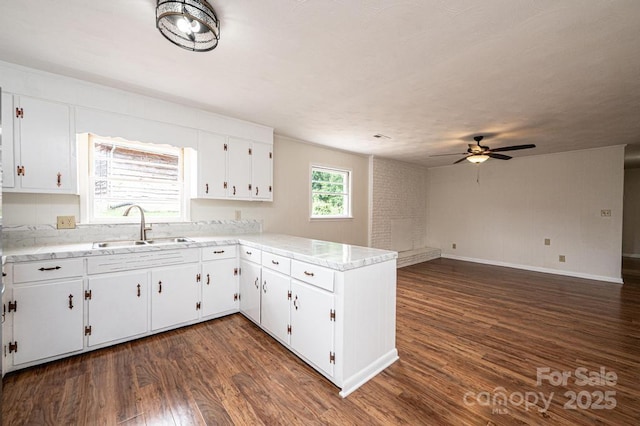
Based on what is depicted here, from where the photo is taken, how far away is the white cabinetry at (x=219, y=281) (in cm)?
303

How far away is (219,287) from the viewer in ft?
10.2

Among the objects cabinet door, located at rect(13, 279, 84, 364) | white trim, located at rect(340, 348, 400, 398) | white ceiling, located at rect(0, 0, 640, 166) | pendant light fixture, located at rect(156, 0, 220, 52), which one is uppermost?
white ceiling, located at rect(0, 0, 640, 166)

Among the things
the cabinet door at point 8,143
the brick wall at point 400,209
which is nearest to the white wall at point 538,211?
the brick wall at point 400,209

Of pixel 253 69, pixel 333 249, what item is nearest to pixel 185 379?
pixel 333 249

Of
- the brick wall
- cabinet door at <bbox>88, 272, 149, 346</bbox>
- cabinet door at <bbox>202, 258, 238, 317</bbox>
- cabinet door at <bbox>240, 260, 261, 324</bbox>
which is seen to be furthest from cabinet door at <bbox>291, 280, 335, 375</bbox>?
the brick wall

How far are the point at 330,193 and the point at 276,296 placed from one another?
3.00 meters

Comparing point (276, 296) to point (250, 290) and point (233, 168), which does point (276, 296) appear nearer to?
point (250, 290)

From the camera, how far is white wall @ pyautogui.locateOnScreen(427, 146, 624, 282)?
16.5ft

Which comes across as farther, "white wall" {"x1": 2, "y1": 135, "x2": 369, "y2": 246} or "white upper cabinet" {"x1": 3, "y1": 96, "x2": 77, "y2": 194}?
"white wall" {"x1": 2, "y1": 135, "x2": 369, "y2": 246}

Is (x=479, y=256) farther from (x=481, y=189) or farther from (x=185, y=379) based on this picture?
(x=185, y=379)

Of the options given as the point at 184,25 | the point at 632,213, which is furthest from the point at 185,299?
the point at 632,213

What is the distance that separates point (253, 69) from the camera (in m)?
2.35

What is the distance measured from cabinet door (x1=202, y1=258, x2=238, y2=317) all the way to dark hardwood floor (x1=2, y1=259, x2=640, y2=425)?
0.60 feet

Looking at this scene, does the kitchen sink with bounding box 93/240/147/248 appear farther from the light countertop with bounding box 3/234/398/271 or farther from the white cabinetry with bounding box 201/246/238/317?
the white cabinetry with bounding box 201/246/238/317
